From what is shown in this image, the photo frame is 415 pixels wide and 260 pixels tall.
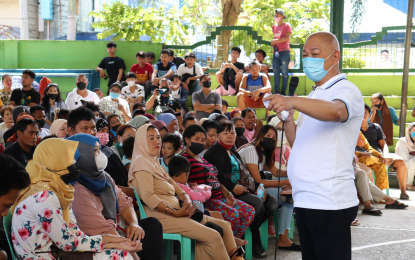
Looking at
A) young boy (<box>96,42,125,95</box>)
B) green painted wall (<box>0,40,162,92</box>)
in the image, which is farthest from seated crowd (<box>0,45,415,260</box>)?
green painted wall (<box>0,40,162,92</box>)

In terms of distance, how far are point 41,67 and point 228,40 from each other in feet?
15.9

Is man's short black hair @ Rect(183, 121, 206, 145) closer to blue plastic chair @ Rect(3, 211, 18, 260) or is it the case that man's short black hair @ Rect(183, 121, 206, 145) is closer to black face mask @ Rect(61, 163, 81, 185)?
black face mask @ Rect(61, 163, 81, 185)

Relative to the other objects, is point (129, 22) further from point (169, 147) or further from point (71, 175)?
point (71, 175)

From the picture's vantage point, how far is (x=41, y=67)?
46.5 ft

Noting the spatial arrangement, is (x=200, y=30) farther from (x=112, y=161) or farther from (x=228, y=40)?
(x=112, y=161)

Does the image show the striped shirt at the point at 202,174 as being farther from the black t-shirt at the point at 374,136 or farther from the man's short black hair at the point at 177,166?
the black t-shirt at the point at 374,136

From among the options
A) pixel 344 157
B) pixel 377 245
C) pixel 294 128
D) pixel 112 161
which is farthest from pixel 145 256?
pixel 377 245

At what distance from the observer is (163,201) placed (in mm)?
4914

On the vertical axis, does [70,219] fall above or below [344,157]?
below

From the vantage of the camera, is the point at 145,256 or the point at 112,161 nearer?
the point at 145,256

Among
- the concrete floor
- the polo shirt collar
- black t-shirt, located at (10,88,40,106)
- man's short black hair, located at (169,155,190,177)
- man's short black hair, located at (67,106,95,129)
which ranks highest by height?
the polo shirt collar

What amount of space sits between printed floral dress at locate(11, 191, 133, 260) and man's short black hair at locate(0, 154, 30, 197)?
615 millimetres

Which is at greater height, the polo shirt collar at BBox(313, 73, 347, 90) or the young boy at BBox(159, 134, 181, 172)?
the polo shirt collar at BBox(313, 73, 347, 90)

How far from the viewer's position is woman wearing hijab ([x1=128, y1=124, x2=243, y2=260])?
4.83 m
